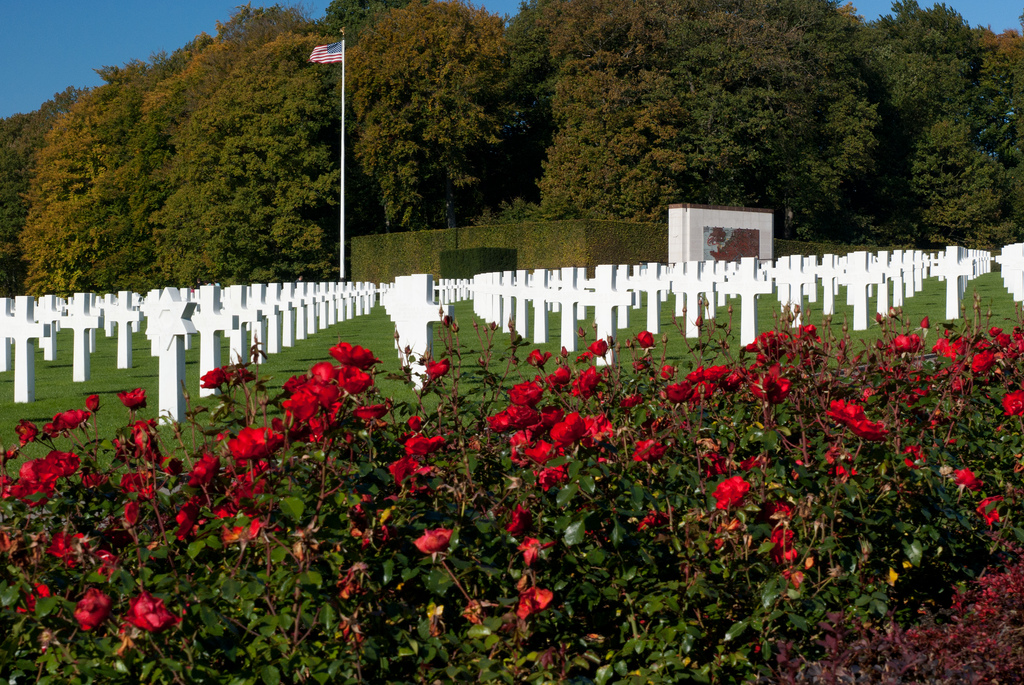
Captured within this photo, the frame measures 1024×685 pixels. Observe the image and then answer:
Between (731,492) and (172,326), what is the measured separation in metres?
5.78

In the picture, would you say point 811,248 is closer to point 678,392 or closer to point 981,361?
point 981,361

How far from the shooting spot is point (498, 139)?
49.3 meters

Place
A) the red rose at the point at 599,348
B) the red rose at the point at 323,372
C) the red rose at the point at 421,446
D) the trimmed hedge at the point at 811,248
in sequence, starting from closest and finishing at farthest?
the red rose at the point at 323,372 → the red rose at the point at 421,446 → the red rose at the point at 599,348 → the trimmed hedge at the point at 811,248

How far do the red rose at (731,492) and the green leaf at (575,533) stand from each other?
0.40 m

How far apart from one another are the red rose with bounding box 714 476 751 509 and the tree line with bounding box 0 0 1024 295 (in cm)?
4262

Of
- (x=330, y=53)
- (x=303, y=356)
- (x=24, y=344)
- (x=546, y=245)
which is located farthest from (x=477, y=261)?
(x=24, y=344)

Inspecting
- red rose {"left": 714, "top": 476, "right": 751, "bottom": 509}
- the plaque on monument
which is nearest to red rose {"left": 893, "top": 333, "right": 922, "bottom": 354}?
red rose {"left": 714, "top": 476, "right": 751, "bottom": 509}

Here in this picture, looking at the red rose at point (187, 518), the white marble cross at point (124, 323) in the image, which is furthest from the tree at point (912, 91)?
the red rose at point (187, 518)

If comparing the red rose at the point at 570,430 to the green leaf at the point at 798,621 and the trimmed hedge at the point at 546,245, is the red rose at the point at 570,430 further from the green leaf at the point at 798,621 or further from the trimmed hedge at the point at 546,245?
the trimmed hedge at the point at 546,245

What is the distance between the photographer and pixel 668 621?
307 centimetres

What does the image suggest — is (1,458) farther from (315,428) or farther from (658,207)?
(658,207)

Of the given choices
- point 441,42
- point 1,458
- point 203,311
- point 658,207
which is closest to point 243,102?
point 441,42

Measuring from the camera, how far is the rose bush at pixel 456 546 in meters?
2.62

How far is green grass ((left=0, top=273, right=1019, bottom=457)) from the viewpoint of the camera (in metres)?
8.64
